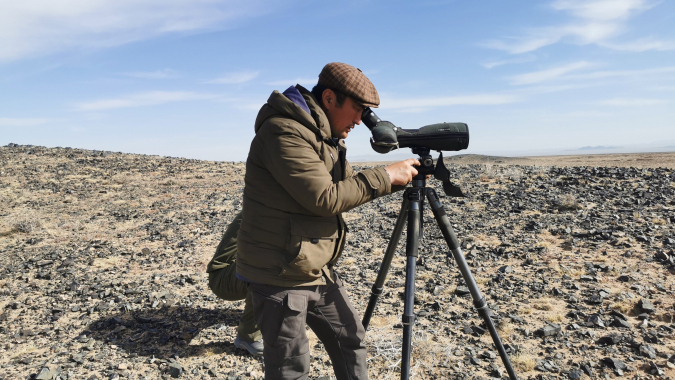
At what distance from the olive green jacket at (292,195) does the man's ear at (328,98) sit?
86 mm

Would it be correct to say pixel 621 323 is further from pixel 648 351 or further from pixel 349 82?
pixel 349 82

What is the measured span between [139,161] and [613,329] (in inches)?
703

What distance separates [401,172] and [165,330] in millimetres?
3967

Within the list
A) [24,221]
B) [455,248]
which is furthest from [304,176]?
[24,221]

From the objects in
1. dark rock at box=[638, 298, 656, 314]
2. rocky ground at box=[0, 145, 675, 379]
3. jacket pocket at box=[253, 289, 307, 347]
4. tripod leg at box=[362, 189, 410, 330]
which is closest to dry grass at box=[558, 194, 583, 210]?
rocky ground at box=[0, 145, 675, 379]

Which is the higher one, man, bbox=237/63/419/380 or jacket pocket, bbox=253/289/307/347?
man, bbox=237/63/419/380

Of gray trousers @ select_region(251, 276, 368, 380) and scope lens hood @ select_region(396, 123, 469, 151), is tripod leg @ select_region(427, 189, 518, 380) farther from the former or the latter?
gray trousers @ select_region(251, 276, 368, 380)

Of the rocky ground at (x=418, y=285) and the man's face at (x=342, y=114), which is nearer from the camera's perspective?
the man's face at (x=342, y=114)

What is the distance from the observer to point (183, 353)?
186 inches

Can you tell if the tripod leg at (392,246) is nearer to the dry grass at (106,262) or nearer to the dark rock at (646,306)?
the dark rock at (646,306)

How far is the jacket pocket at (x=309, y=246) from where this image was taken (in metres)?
2.49

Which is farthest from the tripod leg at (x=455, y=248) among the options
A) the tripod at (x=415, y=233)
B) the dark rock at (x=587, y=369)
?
the dark rock at (x=587, y=369)

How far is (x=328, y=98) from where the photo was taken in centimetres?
270

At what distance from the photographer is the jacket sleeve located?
2.36 metres
